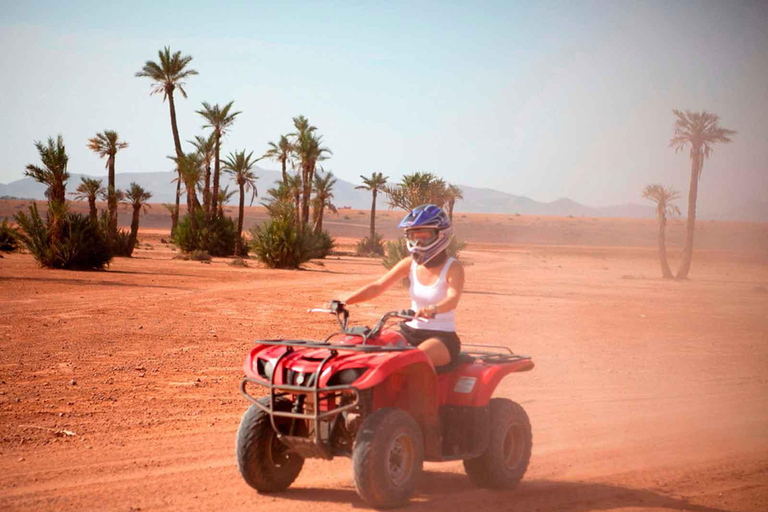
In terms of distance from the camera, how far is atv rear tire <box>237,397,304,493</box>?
611 cm

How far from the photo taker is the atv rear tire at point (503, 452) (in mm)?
6559

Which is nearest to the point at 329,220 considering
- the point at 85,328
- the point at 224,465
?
the point at 85,328

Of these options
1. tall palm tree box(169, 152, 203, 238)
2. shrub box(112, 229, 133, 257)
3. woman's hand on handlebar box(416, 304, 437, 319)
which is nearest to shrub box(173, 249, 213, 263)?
shrub box(112, 229, 133, 257)

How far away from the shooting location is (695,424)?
31.1 feet

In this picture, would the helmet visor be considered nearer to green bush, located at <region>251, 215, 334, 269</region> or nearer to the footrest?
the footrest

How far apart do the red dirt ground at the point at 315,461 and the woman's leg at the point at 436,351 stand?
1.10 m

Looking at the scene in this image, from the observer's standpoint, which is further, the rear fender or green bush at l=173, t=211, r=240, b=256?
green bush at l=173, t=211, r=240, b=256

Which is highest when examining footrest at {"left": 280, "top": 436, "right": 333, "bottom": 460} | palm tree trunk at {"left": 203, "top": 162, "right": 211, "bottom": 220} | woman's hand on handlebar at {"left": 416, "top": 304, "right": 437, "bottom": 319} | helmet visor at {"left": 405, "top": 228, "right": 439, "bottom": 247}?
palm tree trunk at {"left": 203, "top": 162, "right": 211, "bottom": 220}

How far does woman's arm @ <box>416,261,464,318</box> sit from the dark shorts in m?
0.24

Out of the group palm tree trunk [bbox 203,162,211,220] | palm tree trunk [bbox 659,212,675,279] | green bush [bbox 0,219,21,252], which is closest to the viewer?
palm tree trunk [bbox 659,212,675,279]

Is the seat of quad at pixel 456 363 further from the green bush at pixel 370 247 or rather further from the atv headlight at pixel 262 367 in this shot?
the green bush at pixel 370 247

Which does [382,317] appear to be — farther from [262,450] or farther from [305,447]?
[262,450]

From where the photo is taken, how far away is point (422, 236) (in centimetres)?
643

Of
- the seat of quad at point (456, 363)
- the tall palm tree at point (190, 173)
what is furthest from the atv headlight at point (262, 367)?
the tall palm tree at point (190, 173)
